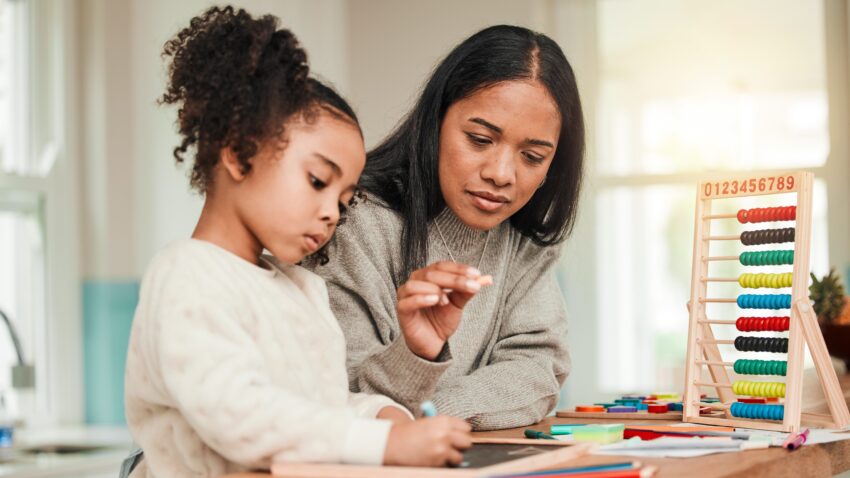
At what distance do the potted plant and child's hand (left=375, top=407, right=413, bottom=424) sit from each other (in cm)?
163

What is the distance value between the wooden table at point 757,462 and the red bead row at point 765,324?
0.76 feet

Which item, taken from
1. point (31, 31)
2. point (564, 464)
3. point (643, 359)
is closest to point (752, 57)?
point (643, 359)

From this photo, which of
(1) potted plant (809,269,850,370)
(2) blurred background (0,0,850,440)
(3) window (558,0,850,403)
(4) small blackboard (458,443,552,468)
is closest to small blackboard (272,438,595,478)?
(4) small blackboard (458,443,552,468)

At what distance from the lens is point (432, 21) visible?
4.69m

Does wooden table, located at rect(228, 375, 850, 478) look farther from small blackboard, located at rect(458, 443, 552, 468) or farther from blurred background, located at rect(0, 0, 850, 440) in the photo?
blurred background, located at rect(0, 0, 850, 440)

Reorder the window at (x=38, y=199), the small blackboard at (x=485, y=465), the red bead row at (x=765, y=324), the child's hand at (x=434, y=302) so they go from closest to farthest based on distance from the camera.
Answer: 1. the small blackboard at (x=485, y=465)
2. the child's hand at (x=434, y=302)
3. the red bead row at (x=765, y=324)
4. the window at (x=38, y=199)

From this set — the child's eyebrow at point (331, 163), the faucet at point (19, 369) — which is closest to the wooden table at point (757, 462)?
the child's eyebrow at point (331, 163)

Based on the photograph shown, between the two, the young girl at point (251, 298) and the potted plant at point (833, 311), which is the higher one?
the young girl at point (251, 298)

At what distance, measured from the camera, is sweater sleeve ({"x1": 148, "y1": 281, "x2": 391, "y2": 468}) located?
0.99 metres

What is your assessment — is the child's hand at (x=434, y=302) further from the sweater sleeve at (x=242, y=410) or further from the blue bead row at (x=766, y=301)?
the blue bead row at (x=766, y=301)

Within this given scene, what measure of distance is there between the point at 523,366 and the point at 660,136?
305 cm

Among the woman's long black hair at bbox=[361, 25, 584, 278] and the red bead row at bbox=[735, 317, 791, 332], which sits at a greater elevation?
the woman's long black hair at bbox=[361, 25, 584, 278]

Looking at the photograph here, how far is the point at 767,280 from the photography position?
63.5 inches

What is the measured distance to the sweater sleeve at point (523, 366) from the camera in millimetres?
1511
